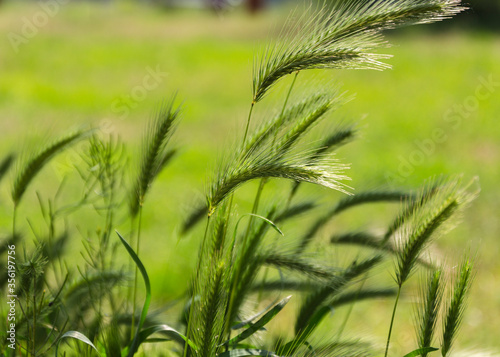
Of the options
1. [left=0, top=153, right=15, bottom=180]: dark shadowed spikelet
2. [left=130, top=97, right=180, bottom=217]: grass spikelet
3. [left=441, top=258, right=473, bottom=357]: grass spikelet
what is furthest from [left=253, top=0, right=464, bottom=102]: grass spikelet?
[left=0, top=153, right=15, bottom=180]: dark shadowed spikelet

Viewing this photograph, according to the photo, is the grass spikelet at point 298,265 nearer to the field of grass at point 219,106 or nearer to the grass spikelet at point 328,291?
the grass spikelet at point 328,291

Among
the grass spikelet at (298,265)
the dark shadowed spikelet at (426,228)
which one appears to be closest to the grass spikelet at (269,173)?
the dark shadowed spikelet at (426,228)

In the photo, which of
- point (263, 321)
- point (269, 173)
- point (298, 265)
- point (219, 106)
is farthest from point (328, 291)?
point (219, 106)

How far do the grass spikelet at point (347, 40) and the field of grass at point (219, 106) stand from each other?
0.20 meters

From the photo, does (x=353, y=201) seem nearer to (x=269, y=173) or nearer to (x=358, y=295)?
(x=358, y=295)

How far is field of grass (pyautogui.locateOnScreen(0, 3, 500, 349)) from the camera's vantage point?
4.18 m

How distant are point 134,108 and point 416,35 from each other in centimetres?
660

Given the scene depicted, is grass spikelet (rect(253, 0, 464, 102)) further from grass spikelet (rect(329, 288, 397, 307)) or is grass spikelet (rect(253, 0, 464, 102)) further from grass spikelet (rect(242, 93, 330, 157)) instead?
grass spikelet (rect(329, 288, 397, 307))

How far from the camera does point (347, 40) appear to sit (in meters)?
1.23

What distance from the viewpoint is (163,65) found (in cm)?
1123

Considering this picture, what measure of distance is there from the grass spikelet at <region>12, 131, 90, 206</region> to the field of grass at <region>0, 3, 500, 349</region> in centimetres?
14

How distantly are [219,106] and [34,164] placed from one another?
7.33 meters

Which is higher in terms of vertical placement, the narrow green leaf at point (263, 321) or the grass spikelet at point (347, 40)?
the grass spikelet at point (347, 40)

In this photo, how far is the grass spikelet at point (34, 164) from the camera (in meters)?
1.49
